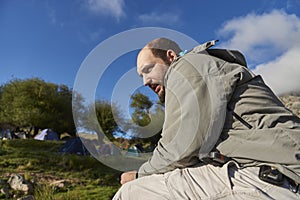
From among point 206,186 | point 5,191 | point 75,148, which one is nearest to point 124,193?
point 206,186

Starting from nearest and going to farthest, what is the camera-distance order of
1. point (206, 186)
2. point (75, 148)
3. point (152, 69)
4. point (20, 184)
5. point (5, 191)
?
point (206, 186) < point (152, 69) < point (5, 191) < point (20, 184) < point (75, 148)

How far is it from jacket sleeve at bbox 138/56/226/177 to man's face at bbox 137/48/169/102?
0.32m

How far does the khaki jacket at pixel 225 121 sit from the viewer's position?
46.5 inches

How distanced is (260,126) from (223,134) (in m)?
0.16

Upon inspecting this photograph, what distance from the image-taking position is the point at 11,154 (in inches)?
409

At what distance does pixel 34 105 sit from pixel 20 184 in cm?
2331

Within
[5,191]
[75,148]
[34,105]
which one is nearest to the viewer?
[5,191]

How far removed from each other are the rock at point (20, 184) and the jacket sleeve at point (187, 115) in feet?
17.2

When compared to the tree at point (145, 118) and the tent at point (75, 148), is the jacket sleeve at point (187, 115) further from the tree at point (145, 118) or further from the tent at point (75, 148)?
the tent at point (75, 148)

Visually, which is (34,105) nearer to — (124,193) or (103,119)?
(103,119)

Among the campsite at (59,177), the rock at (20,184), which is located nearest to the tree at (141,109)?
the campsite at (59,177)

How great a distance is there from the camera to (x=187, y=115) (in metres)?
1.28

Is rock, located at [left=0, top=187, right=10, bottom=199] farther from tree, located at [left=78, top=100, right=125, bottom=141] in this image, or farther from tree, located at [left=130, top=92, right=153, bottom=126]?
tree, located at [left=130, top=92, right=153, bottom=126]

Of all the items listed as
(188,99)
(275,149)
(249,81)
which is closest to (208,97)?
(188,99)
